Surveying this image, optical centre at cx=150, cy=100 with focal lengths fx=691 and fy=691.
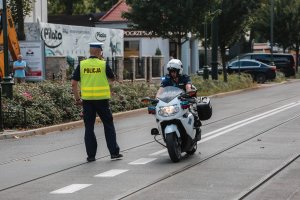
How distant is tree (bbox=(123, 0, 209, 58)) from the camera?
30594 millimetres

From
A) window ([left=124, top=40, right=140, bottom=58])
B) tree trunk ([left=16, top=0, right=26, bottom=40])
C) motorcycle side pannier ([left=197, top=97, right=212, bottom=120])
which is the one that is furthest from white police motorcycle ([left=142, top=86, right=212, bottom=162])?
window ([left=124, top=40, right=140, bottom=58])

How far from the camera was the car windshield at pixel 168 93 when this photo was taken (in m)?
10.6

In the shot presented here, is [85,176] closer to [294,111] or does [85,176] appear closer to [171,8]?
[294,111]

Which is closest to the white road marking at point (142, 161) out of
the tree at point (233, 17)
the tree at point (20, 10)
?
the tree at point (20, 10)

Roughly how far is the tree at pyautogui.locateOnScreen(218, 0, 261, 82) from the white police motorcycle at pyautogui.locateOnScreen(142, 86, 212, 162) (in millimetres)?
25503

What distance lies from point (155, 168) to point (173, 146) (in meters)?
0.52

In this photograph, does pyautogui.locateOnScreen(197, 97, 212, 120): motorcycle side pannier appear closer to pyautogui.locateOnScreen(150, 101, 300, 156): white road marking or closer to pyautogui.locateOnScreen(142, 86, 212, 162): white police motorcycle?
pyautogui.locateOnScreen(142, 86, 212, 162): white police motorcycle

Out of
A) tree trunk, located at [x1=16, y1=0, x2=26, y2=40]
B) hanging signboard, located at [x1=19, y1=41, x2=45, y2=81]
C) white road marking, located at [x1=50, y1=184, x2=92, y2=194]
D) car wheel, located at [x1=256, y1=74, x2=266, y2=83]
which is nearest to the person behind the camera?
white road marking, located at [x1=50, y1=184, x2=92, y2=194]

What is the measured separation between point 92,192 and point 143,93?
49.7 feet

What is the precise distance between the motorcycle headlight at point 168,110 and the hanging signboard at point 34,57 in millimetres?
19088

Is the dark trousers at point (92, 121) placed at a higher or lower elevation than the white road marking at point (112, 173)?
higher

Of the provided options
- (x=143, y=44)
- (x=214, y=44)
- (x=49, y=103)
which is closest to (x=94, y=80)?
(x=49, y=103)

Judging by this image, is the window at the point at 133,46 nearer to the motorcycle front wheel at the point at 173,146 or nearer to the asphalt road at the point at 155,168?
the asphalt road at the point at 155,168

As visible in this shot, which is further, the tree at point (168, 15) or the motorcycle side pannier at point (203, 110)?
the tree at point (168, 15)
